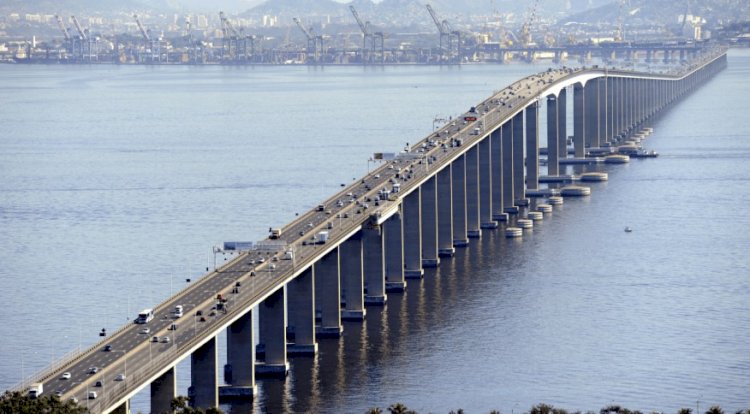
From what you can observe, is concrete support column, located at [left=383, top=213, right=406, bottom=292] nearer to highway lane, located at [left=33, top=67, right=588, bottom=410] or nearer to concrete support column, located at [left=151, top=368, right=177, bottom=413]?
highway lane, located at [left=33, top=67, right=588, bottom=410]

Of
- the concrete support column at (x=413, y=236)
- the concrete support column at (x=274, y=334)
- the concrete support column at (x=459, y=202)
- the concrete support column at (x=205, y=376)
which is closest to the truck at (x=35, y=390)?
the concrete support column at (x=205, y=376)

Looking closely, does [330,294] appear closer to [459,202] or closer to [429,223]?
[429,223]

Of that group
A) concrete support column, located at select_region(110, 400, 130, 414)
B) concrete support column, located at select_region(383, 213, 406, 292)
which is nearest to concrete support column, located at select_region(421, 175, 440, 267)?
concrete support column, located at select_region(383, 213, 406, 292)

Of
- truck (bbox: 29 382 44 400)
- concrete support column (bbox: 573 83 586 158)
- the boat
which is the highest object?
truck (bbox: 29 382 44 400)

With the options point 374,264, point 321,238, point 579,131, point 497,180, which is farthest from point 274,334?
point 579,131

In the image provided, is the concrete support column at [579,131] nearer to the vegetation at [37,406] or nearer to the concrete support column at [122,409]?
the concrete support column at [122,409]
